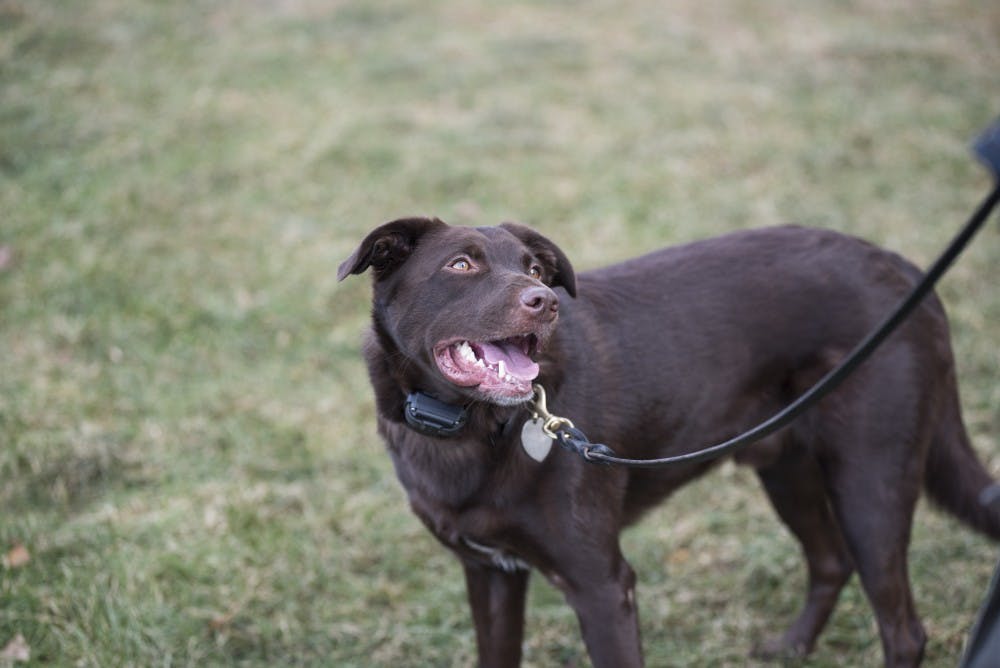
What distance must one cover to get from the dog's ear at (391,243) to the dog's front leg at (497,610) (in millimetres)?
989

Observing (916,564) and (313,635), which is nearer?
(313,635)

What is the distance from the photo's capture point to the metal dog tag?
9.17 ft

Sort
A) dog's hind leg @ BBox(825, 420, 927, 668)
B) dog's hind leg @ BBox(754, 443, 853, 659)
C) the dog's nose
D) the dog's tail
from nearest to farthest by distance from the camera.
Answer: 1. the dog's nose
2. dog's hind leg @ BBox(825, 420, 927, 668)
3. the dog's tail
4. dog's hind leg @ BBox(754, 443, 853, 659)

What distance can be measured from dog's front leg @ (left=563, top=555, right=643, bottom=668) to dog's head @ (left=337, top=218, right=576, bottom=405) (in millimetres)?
606

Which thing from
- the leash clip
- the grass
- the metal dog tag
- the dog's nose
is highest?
the dog's nose

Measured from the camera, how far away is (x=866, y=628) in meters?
3.81

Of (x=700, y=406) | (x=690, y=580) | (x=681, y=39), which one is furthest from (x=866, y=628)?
(x=681, y=39)

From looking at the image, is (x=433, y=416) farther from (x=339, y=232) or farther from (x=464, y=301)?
(x=339, y=232)

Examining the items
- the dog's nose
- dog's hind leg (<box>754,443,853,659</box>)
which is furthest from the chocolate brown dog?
dog's hind leg (<box>754,443,853,659</box>)

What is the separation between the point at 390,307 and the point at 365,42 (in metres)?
7.80

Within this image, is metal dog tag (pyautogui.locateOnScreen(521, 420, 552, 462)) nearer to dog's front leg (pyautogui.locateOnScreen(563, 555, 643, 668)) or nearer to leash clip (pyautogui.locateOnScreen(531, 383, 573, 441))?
leash clip (pyautogui.locateOnScreen(531, 383, 573, 441))

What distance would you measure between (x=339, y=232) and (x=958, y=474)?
4618 mm

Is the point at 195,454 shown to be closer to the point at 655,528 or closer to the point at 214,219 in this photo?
the point at 655,528

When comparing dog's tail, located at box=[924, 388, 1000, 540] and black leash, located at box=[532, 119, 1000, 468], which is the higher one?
black leash, located at box=[532, 119, 1000, 468]
